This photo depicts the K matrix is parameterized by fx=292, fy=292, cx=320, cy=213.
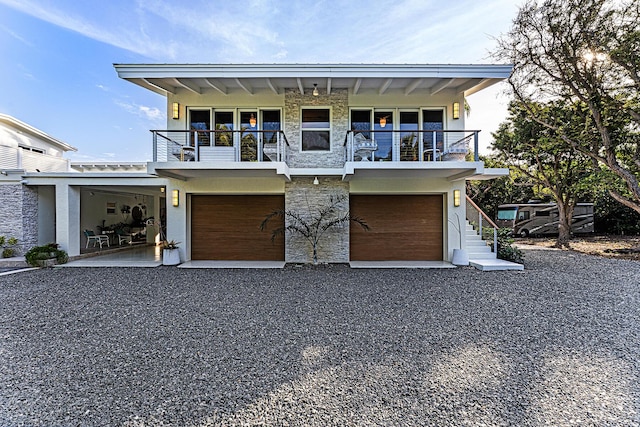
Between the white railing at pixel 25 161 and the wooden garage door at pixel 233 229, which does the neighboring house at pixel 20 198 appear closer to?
the white railing at pixel 25 161

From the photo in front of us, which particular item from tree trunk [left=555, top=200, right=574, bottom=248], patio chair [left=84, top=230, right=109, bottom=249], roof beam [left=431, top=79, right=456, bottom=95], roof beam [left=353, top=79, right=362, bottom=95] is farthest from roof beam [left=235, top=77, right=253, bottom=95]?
tree trunk [left=555, top=200, right=574, bottom=248]

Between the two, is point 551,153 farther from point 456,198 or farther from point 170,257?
point 170,257

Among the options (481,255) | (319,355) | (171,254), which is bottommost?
(319,355)

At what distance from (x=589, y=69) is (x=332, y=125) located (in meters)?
10.3

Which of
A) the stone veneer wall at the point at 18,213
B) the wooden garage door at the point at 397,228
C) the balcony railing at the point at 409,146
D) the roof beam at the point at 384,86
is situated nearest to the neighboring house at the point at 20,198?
the stone veneer wall at the point at 18,213

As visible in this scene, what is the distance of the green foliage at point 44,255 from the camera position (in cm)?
979

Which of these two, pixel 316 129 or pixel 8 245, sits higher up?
pixel 316 129

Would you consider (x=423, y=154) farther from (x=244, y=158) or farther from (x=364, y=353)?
(x=364, y=353)

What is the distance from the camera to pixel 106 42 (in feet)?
47.5

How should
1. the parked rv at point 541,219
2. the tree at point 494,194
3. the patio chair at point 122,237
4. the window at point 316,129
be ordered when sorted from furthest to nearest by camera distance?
the tree at point 494,194 < the parked rv at point 541,219 < the patio chair at point 122,237 < the window at point 316,129

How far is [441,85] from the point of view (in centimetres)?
996

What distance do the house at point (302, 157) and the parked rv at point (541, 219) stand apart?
1133 cm

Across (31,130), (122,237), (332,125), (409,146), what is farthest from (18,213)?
(409,146)

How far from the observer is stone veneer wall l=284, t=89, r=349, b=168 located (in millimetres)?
10430
